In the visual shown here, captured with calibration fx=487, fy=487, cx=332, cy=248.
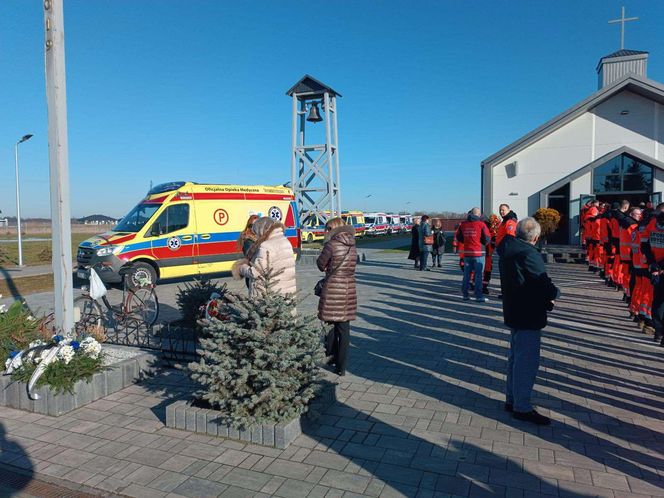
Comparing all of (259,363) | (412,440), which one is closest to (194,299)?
(259,363)

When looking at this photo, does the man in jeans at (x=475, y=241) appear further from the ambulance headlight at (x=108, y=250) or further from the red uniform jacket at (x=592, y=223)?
the ambulance headlight at (x=108, y=250)

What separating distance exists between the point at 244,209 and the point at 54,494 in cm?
1189

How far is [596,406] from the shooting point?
15.7 feet

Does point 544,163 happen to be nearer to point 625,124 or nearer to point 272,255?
point 625,124

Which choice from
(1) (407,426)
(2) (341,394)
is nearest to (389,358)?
(2) (341,394)

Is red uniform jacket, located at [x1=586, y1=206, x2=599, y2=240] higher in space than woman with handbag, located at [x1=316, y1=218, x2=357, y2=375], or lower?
higher

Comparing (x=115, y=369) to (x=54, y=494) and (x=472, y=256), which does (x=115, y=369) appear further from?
(x=472, y=256)

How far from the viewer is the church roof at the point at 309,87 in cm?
2311

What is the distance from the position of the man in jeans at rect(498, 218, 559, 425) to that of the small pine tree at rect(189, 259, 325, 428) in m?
1.83

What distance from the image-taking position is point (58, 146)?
5.71m

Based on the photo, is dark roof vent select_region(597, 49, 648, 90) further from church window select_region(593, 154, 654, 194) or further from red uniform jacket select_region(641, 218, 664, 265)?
red uniform jacket select_region(641, 218, 664, 265)

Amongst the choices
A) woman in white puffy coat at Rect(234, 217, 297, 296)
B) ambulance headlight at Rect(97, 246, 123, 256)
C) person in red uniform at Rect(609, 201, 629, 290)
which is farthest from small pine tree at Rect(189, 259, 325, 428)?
ambulance headlight at Rect(97, 246, 123, 256)

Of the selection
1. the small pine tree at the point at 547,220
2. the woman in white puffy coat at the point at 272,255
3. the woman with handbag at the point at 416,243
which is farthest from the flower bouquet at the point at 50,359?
the small pine tree at the point at 547,220

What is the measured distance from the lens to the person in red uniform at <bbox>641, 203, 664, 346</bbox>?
5.88 metres
